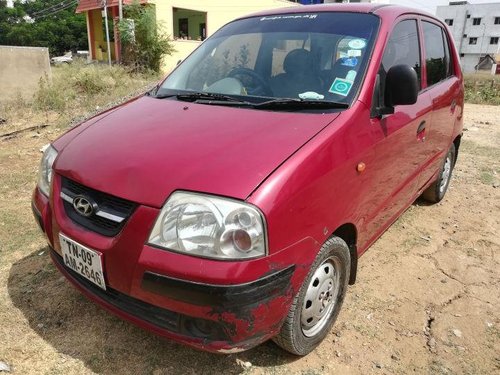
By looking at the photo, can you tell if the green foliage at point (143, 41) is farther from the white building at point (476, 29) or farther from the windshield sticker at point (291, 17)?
the white building at point (476, 29)

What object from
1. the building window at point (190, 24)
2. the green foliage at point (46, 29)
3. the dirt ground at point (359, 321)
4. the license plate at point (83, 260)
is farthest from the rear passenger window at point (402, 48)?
the green foliage at point (46, 29)

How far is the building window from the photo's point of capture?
883 inches

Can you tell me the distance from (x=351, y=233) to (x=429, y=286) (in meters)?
0.99

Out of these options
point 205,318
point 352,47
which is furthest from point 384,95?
point 205,318

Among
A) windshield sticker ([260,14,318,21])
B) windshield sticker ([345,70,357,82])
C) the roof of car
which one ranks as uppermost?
the roof of car

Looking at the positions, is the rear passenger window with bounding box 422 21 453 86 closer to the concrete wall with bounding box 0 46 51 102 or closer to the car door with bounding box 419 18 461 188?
the car door with bounding box 419 18 461 188

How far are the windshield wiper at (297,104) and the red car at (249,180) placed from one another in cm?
1

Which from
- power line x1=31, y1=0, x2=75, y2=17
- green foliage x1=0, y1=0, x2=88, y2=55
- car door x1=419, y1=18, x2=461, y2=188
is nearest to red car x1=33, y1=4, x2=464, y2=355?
car door x1=419, y1=18, x2=461, y2=188

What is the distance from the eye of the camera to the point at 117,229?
1.77 m

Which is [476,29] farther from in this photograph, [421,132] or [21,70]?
[421,132]

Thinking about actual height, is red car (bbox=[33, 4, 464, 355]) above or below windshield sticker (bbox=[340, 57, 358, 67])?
below

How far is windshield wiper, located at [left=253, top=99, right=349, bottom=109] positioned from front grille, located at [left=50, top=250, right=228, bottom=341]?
1171mm

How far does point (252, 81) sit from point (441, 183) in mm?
2617

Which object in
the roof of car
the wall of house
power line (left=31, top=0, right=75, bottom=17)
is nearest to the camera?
the roof of car
